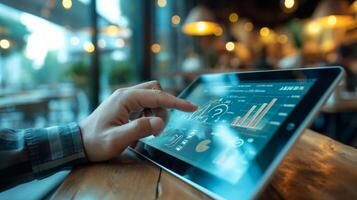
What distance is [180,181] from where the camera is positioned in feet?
1.51

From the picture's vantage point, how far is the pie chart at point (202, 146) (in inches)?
19.2

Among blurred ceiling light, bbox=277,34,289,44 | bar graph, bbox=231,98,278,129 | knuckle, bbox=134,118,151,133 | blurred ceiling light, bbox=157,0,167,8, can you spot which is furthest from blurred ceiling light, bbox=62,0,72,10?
blurred ceiling light, bbox=277,34,289,44

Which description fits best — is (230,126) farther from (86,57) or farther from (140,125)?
(86,57)

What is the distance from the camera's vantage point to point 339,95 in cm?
209

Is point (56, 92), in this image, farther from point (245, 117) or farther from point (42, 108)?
point (245, 117)

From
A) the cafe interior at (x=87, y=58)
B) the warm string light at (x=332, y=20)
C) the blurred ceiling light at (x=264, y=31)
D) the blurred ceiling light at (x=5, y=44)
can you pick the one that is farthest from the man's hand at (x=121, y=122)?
the blurred ceiling light at (x=264, y=31)

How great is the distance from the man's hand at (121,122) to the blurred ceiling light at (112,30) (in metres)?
3.06

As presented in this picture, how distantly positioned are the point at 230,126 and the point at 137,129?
0.17m

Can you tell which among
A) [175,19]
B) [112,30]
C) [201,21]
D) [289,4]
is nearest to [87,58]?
[112,30]

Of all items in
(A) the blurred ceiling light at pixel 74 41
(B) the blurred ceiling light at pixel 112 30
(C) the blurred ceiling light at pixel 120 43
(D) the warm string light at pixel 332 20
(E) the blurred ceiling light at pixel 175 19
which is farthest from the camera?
(E) the blurred ceiling light at pixel 175 19

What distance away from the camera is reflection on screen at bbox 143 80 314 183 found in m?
0.42

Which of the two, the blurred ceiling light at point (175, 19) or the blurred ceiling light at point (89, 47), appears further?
the blurred ceiling light at point (175, 19)

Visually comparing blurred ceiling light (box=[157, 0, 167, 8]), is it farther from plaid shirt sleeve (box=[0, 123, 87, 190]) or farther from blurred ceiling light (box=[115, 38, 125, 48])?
plaid shirt sleeve (box=[0, 123, 87, 190])

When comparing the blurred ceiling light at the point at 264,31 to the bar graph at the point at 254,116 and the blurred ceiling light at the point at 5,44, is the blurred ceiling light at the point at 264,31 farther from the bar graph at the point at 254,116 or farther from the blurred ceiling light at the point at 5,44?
the bar graph at the point at 254,116
